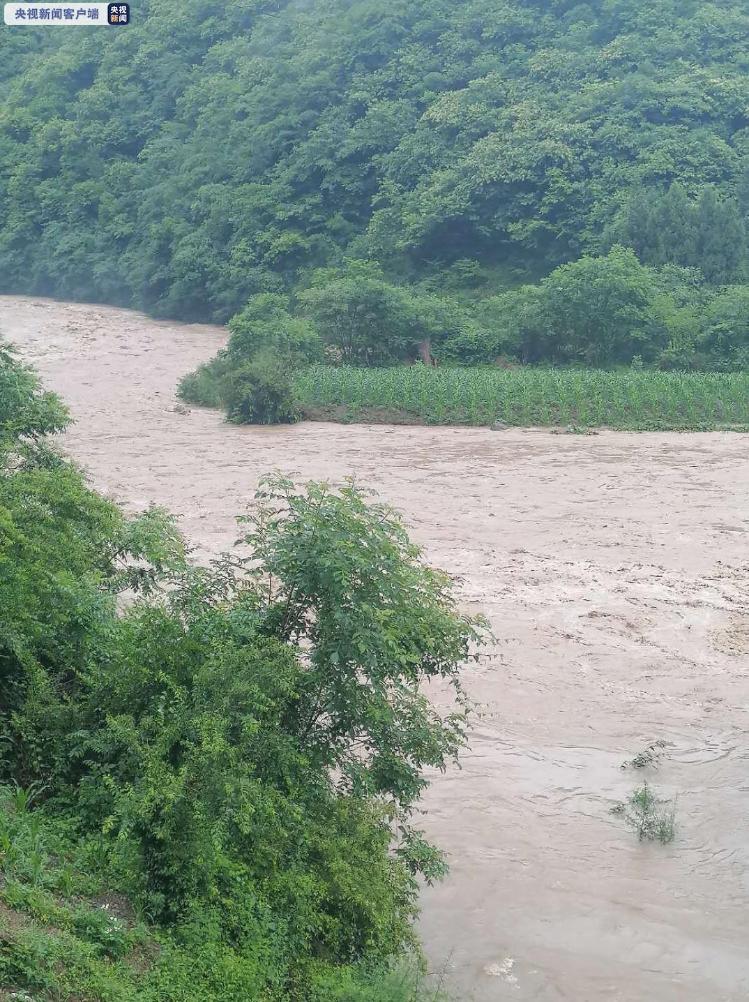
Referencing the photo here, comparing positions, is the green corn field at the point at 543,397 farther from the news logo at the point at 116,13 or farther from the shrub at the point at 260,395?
the news logo at the point at 116,13

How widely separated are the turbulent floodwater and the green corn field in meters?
1.20

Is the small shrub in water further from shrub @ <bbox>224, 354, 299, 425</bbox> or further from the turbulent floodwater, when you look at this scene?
shrub @ <bbox>224, 354, 299, 425</bbox>

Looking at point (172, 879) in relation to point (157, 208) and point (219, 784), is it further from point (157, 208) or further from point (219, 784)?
point (157, 208)

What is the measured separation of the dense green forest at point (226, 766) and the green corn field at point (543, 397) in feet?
68.1

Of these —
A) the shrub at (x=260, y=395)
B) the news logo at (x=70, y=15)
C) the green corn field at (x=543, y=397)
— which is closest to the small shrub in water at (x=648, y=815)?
the news logo at (x=70, y=15)

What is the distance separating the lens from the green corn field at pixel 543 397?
95.1 feet

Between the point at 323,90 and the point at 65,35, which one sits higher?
the point at 65,35

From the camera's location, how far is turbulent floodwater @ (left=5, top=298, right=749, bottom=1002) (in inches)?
356

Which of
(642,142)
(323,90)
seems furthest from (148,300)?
(642,142)

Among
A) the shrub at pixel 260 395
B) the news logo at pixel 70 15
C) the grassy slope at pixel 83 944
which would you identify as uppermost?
the news logo at pixel 70 15

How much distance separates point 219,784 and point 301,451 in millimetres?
19676

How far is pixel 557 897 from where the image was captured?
31.4 ft

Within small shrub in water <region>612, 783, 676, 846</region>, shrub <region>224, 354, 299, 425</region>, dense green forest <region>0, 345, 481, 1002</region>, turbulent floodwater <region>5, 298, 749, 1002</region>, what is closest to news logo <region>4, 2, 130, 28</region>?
turbulent floodwater <region>5, 298, 749, 1002</region>

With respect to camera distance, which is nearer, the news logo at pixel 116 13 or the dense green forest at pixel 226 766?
the dense green forest at pixel 226 766
